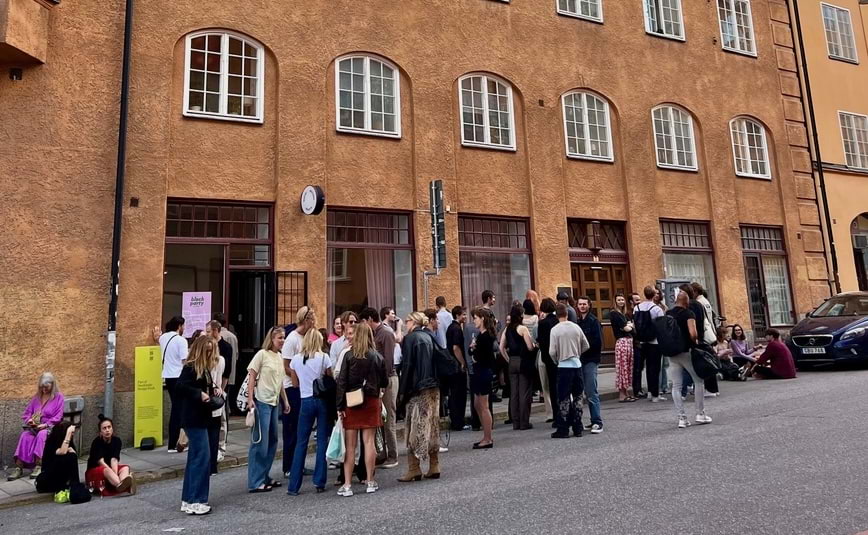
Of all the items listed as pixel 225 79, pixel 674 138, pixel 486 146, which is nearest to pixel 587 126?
pixel 674 138

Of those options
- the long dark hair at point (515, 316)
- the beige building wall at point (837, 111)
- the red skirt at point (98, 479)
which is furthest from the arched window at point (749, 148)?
the red skirt at point (98, 479)

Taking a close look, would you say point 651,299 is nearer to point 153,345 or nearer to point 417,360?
point 417,360

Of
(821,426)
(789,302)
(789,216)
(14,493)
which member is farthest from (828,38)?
(14,493)

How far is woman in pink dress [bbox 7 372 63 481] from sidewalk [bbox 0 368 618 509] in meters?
0.20

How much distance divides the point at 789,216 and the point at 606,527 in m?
17.4

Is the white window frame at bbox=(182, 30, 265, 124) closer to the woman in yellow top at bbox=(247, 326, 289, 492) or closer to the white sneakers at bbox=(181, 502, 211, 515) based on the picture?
the woman in yellow top at bbox=(247, 326, 289, 492)

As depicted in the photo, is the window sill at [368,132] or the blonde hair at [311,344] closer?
the blonde hair at [311,344]

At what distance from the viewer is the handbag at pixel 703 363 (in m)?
8.43

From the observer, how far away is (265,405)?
7145 mm

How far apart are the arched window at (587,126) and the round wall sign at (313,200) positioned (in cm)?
690

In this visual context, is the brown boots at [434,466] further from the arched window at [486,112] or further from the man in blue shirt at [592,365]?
the arched window at [486,112]

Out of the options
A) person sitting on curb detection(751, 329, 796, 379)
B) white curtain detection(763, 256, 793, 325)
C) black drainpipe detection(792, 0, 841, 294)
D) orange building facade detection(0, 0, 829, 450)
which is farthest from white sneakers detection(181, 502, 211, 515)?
black drainpipe detection(792, 0, 841, 294)

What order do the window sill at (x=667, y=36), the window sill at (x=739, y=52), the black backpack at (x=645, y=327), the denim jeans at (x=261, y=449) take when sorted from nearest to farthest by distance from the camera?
the denim jeans at (x=261, y=449) → the black backpack at (x=645, y=327) → the window sill at (x=667, y=36) → the window sill at (x=739, y=52)

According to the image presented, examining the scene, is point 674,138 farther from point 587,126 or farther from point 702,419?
point 702,419
